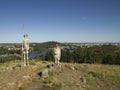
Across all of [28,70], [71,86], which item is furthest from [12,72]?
[71,86]

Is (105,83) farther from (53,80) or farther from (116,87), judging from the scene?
(53,80)

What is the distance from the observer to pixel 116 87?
1831 cm

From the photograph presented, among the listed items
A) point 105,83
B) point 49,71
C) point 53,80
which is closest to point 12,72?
point 49,71

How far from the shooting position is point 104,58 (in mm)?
66125

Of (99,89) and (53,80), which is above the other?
(53,80)

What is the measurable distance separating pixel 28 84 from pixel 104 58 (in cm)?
5405

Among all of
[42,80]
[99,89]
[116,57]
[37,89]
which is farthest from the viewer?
[116,57]

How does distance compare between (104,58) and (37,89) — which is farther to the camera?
(104,58)

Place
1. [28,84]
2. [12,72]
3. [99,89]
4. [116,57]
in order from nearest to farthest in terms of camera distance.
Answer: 1. [28,84]
2. [99,89]
3. [12,72]
4. [116,57]

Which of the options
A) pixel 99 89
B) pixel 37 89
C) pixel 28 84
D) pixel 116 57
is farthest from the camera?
pixel 116 57

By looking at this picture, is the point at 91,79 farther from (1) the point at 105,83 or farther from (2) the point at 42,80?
(2) the point at 42,80

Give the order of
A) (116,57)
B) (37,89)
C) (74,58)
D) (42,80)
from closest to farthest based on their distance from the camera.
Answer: (37,89) → (42,80) → (116,57) → (74,58)

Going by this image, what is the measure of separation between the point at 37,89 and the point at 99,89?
634cm

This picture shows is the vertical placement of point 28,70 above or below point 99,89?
above
